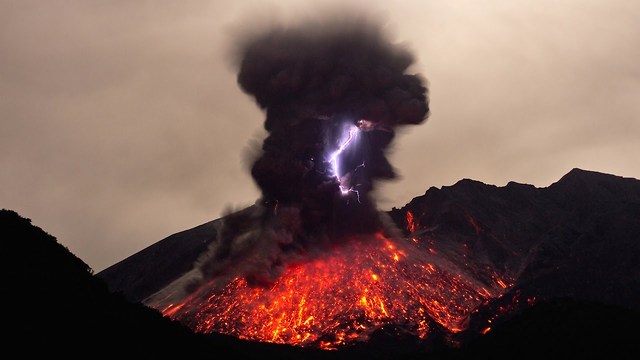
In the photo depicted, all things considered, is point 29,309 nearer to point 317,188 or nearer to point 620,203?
point 317,188

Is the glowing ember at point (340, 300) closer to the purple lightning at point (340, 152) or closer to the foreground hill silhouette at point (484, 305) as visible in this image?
the foreground hill silhouette at point (484, 305)

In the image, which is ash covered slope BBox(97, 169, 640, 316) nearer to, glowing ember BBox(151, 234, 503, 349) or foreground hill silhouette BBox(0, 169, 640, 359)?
foreground hill silhouette BBox(0, 169, 640, 359)

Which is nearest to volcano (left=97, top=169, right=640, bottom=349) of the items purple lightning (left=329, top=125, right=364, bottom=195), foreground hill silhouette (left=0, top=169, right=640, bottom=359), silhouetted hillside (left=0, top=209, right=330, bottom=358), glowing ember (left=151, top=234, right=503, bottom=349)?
glowing ember (left=151, top=234, right=503, bottom=349)

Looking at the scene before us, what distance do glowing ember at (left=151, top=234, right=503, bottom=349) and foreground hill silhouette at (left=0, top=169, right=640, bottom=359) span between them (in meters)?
4.69

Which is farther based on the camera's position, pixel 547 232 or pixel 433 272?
pixel 547 232

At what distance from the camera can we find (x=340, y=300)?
11131 cm

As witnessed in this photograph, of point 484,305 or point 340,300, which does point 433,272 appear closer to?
point 484,305

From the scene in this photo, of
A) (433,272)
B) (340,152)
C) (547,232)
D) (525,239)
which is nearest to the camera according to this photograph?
(340,152)

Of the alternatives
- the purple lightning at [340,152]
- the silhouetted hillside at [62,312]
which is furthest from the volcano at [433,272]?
the silhouetted hillside at [62,312]

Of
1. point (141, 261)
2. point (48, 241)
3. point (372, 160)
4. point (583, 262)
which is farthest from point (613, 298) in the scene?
point (48, 241)

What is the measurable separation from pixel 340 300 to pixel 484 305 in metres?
21.7

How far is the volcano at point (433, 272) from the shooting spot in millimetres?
107812

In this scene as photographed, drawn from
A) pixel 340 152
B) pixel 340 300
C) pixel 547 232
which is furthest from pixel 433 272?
pixel 547 232

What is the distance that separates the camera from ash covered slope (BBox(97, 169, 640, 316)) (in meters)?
129
